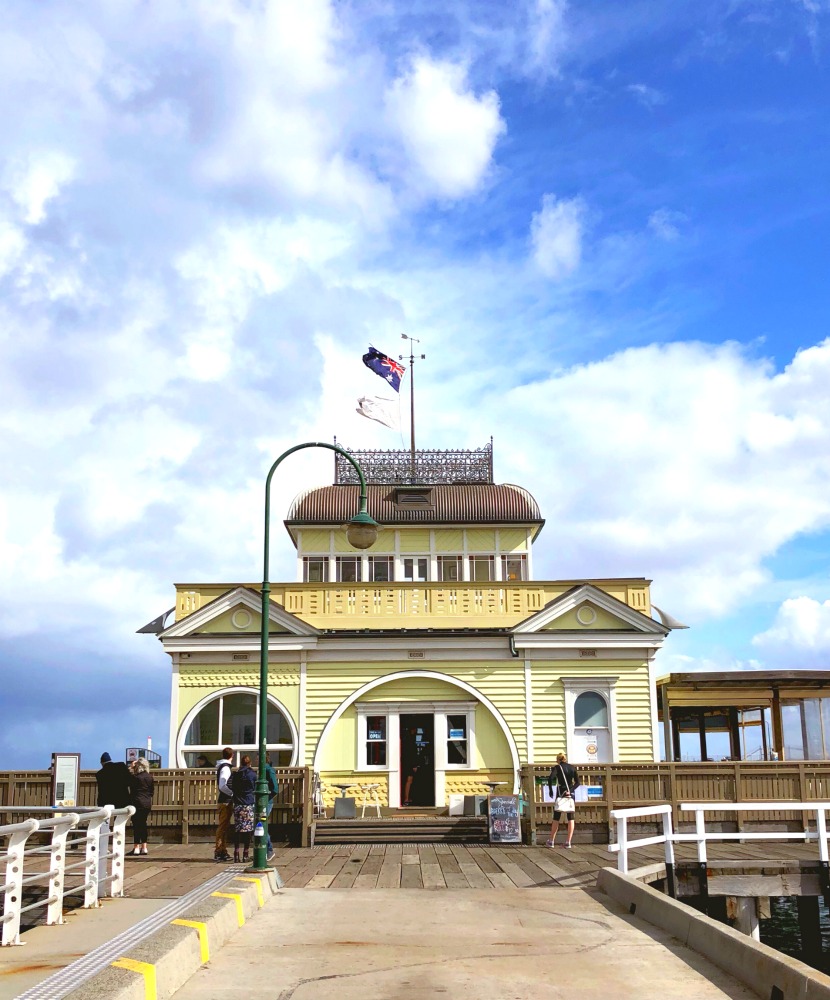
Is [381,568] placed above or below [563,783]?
above

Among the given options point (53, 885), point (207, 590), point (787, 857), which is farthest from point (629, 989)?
point (207, 590)

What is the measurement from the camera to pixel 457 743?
25.8m

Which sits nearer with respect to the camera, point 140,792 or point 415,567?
point 140,792

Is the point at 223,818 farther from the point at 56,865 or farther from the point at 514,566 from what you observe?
the point at 514,566

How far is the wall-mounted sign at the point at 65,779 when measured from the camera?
66.6 ft

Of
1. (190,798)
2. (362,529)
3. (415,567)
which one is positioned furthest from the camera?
(415,567)

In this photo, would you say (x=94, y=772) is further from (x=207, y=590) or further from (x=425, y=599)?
(x=425, y=599)

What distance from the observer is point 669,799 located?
21.5 m

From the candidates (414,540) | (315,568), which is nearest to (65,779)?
(315,568)

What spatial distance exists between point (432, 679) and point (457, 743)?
5.44 ft

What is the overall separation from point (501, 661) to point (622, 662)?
9.67ft

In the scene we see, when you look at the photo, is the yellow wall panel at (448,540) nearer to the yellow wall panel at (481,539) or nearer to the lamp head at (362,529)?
the yellow wall panel at (481,539)

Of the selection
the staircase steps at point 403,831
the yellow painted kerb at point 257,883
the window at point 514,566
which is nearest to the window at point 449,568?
the window at point 514,566

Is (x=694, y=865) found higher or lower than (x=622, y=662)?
lower
